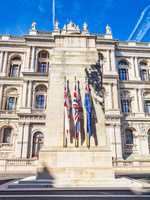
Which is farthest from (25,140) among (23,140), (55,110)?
(55,110)

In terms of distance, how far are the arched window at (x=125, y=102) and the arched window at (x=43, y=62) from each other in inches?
533

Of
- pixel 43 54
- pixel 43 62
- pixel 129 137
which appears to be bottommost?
pixel 129 137

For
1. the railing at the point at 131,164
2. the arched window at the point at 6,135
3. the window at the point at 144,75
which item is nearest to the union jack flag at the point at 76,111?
the railing at the point at 131,164

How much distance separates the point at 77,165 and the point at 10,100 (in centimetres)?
2418


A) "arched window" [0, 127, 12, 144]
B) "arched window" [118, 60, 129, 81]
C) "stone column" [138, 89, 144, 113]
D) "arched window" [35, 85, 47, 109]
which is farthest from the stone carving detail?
"arched window" [118, 60, 129, 81]

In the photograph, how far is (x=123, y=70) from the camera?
116 feet

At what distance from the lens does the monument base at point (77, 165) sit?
32.2 ft

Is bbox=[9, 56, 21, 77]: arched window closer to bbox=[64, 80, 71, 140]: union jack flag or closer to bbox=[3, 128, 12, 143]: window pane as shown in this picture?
bbox=[3, 128, 12, 143]: window pane

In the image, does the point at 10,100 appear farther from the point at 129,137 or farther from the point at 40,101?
the point at 129,137

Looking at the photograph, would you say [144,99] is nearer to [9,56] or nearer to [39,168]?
[9,56]

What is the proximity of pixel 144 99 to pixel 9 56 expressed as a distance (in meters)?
23.9

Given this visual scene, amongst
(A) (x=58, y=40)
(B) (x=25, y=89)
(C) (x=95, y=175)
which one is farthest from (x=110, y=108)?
(C) (x=95, y=175)

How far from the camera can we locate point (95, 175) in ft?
32.6

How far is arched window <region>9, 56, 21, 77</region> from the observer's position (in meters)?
33.6
